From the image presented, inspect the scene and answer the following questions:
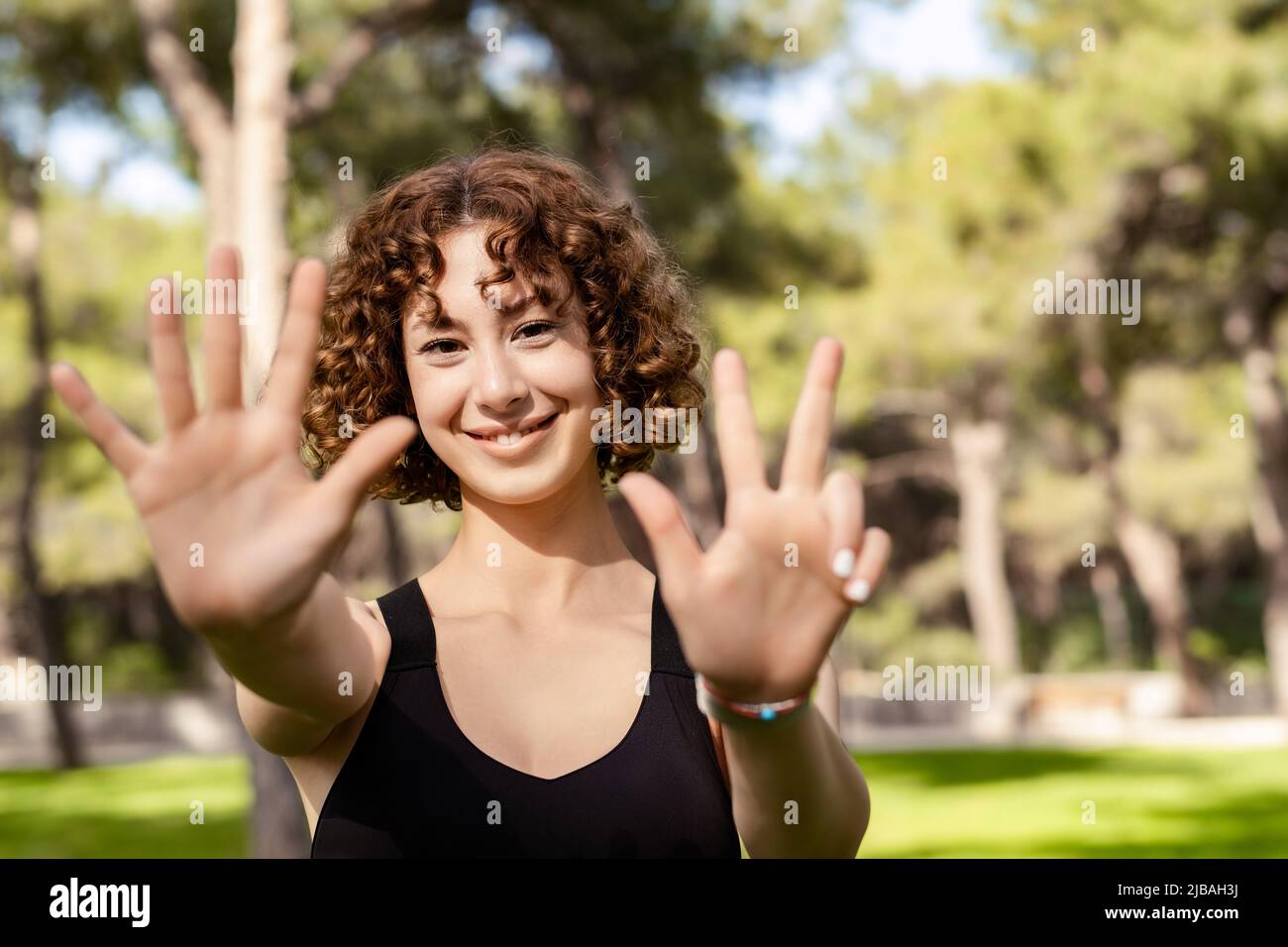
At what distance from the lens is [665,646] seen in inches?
87.0

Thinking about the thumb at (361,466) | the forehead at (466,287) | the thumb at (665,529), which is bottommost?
the thumb at (665,529)

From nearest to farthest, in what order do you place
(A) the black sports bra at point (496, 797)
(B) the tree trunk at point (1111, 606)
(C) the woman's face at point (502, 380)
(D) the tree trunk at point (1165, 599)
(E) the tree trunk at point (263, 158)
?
(A) the black sports bra at point (496, 797) → (C) the woman's face at point (502, 380) → (E) the tree trunk at point (263, 158) → (D) the tree trunk at point (1165, 599) → (B) the tree trunk at point (1111, 606)

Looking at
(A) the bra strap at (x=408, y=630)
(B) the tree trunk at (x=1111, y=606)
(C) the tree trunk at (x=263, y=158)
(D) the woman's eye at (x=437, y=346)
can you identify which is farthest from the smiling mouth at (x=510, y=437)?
(B) the tree trunk at (x=1111, y=606)

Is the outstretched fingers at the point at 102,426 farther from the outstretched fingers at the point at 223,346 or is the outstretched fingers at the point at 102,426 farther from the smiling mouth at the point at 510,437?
the smiling mouth at the point at 510,437

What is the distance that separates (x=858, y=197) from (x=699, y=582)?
92.1 ft

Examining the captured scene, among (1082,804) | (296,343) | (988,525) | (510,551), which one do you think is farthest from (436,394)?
(988,525)

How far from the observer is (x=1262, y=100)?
16203mm

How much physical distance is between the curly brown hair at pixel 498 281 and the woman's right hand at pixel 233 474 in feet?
1.64

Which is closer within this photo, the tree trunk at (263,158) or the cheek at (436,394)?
the cheek at (436,394)

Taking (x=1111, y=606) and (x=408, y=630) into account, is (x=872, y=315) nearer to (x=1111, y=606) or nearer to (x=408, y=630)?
(x=1111, y=606)

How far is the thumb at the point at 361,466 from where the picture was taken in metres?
1.63
